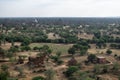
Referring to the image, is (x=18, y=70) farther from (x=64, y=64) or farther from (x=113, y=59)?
(x=113, y=59)

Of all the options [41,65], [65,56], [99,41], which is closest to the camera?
[41,65]

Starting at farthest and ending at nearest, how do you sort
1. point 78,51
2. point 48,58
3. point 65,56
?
point 78,51 → point 65,56 → point 48,58

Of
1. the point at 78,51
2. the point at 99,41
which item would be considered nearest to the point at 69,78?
the point at 78,51

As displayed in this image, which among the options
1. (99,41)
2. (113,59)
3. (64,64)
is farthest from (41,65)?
(99,41)

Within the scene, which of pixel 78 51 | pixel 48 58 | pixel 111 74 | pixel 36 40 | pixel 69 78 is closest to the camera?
pixel 69 78

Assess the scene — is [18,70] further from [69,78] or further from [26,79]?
[69,78]

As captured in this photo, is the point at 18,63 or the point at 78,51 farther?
the point at 78,51

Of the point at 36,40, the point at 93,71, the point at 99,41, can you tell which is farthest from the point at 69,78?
the point at 36,40

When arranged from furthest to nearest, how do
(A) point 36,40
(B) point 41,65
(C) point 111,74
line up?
(A) point 36,40, (B) point 41,65, (C) point 111,74

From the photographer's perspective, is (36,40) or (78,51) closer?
(78,51)
